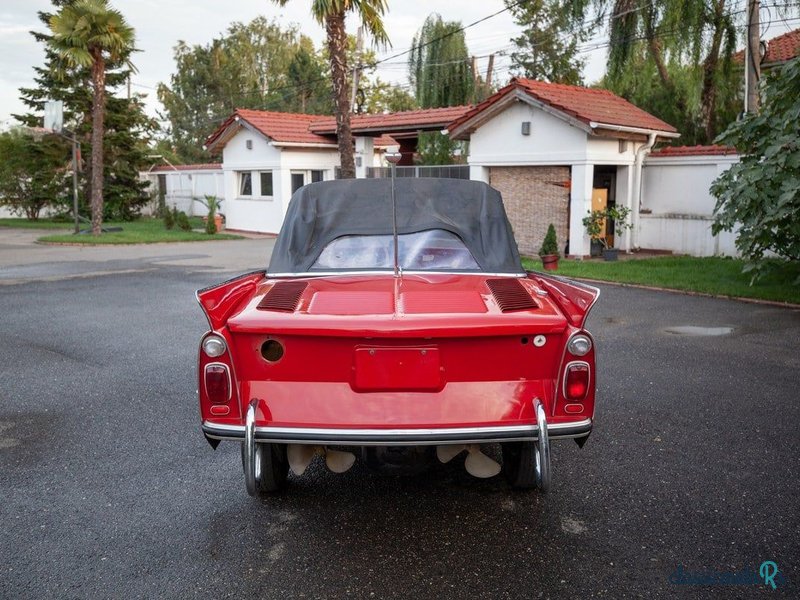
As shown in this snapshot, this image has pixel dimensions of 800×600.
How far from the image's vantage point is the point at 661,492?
425 cm

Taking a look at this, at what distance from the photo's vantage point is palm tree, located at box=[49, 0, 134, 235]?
24031 mm

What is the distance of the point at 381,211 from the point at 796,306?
26.9 feet

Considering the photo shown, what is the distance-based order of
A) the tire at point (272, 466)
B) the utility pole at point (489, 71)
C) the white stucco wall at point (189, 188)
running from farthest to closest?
the utility pole at point (489, 71), the white stucco wall at point (189, 188), the tire at point (272, 466)

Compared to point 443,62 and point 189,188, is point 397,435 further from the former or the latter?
point 189,188

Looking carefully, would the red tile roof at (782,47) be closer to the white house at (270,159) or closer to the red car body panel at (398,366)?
the white house at (270,159)

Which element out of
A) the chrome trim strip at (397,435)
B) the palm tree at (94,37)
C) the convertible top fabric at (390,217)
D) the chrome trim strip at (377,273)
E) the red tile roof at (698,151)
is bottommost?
the chrome trim strip at (397,435)

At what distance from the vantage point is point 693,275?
1397cm

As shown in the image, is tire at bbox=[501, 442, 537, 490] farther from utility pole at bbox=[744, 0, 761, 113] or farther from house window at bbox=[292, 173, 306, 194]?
house window at bbox=[292, 173, 306, 194]

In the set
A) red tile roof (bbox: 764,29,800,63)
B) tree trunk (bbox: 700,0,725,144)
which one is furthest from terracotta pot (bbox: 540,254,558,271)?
tree trunk (bbox: 700,0,725,144)

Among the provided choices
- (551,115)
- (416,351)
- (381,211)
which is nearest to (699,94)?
(551,115)

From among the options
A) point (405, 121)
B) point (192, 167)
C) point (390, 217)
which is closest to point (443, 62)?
point (405, 121)

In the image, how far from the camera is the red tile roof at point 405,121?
23844mm

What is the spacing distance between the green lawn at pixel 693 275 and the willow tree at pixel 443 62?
59.6ft

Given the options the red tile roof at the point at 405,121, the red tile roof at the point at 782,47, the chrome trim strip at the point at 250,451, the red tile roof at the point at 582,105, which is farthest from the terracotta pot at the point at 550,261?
the chrome trim strip at the point at 250,451
